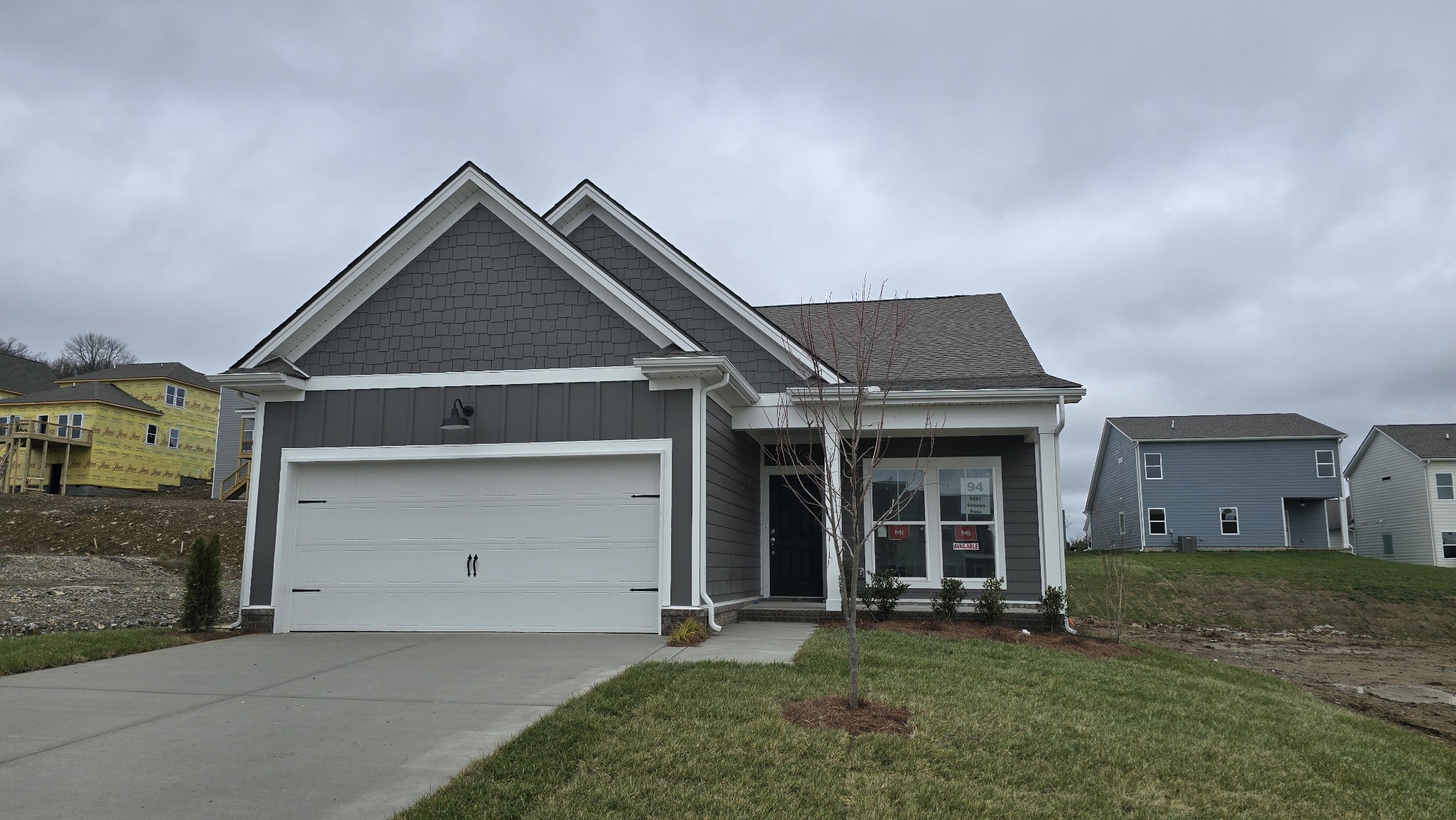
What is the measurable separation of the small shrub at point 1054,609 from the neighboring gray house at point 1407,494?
27264 mm

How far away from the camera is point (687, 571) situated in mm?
9711

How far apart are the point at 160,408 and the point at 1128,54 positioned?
124 feet

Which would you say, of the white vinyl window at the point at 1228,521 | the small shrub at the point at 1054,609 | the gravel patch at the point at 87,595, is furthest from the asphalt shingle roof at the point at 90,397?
the white vinyl window at the point at 1228,521

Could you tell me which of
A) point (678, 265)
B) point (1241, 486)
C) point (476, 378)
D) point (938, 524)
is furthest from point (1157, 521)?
point (476, 378)

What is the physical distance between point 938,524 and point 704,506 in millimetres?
4650

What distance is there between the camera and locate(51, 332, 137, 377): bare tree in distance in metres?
55.5

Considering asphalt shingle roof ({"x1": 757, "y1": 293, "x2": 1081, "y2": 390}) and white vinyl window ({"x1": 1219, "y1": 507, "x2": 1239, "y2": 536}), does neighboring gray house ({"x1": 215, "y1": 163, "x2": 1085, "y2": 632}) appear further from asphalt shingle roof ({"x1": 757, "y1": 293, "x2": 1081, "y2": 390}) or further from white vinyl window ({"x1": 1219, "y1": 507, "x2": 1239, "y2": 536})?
white vinyl window ({"x1": 1219, "y1": 507, "x2": 1239, "y2": 536})

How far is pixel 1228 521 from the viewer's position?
3175 cm

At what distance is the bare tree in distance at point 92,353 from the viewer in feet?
182

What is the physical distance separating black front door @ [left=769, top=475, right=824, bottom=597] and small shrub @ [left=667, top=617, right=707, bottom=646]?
14.5 feet

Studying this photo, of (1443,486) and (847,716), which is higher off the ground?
(1443,486)

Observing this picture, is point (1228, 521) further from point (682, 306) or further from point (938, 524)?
point (682, 306)

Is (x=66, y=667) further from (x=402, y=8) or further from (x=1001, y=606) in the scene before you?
(x=1001, y=606)

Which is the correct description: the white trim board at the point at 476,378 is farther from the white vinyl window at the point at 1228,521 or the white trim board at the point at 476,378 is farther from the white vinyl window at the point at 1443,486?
the white vinyl window at the point at 1443,486
